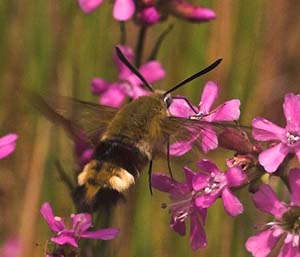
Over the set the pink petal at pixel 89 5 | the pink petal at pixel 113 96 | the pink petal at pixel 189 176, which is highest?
the pink petal at pixel 89 5

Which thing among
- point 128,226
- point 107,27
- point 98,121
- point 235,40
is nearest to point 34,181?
point 128,226

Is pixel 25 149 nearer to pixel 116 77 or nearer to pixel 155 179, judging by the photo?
pixel 116 77

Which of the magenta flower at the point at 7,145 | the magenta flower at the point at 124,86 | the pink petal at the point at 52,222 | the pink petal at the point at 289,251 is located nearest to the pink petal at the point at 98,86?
the magenta flower at the point at 124,86

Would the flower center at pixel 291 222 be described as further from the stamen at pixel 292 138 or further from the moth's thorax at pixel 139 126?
the moth's thorax at pixel 139 126

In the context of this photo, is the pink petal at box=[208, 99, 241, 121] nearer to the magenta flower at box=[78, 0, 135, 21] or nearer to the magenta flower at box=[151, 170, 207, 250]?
the magenta flower at box=[151, 170, 207, 250]

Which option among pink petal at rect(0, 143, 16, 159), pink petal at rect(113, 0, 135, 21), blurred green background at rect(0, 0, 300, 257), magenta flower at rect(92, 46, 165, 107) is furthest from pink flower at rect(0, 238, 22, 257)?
pink petal at rect(0, 143, 16, 159)
